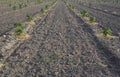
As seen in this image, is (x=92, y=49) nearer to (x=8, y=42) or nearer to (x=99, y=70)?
(x=99, y=70)

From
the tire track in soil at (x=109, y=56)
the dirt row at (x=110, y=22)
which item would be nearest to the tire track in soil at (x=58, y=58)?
the tire track in soil at (x=109, y=56)

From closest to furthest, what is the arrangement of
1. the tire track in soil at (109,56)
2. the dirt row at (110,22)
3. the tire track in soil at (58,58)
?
1. the tire track in soil at (58,58)
2. the tire track in soil at (109,56)
3. the dirt row at (110,22)

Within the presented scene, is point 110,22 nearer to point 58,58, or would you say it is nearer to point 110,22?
point 110,22

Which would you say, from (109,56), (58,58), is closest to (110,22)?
(109,56)

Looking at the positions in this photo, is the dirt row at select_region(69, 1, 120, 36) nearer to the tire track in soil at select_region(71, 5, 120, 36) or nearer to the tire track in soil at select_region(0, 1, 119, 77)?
the tire track in soil at select_region(71, 5, 120, 36)

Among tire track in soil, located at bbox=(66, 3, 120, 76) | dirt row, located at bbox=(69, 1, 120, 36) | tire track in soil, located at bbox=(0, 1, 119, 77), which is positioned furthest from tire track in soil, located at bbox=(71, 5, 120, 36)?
tire track in soil, located at bbox=(0, 1, 119, 77)

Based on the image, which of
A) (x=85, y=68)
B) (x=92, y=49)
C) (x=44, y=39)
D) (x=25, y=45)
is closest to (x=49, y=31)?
(x=44, y=39)

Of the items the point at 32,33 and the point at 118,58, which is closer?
the point at 118,58

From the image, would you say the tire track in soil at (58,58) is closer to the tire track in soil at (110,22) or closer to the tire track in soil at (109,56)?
the tire track in soil at (109,56)
